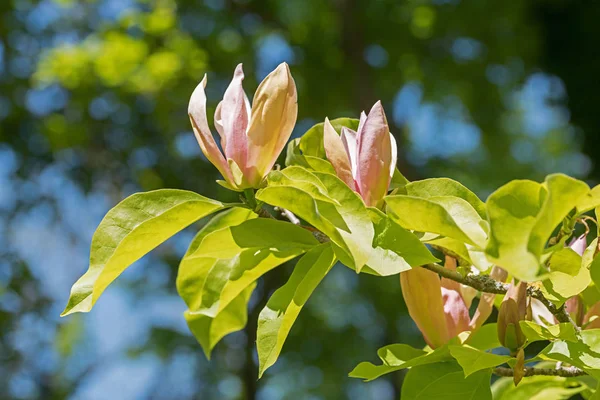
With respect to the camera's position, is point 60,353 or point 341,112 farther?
point 60,353

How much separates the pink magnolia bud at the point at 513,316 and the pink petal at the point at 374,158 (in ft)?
0.36

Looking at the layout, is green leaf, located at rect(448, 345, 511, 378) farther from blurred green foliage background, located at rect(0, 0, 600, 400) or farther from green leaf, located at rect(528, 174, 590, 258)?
blurred green foliage background, located at rect(0, 0, 600, 400)

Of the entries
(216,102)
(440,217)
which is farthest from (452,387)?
(216,102)

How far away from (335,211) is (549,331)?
16 centimetres

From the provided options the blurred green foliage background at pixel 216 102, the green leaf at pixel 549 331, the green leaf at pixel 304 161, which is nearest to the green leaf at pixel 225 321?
the green leaf at pixel 304 161

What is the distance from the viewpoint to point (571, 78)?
141 inches

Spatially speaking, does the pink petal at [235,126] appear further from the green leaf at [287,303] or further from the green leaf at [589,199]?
the green leaf at [589,199]

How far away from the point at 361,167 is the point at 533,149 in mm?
6528

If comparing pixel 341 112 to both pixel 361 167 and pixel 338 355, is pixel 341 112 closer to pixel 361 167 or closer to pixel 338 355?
pixel 338 355

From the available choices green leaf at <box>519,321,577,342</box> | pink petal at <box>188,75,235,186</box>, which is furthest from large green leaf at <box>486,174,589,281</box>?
pink petal at <box>188,75,235,186</box>

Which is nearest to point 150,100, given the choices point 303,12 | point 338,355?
point 303,12

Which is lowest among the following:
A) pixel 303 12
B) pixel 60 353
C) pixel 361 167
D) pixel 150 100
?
pixel 60 353

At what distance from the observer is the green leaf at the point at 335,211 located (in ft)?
1.20

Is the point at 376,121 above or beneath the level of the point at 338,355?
above
